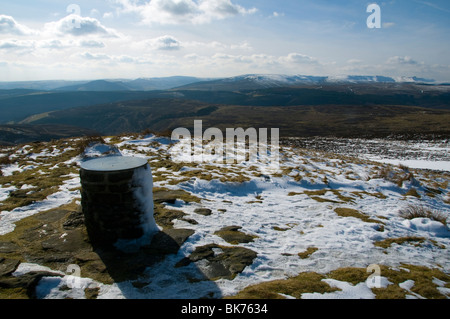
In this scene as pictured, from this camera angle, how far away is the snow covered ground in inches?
155

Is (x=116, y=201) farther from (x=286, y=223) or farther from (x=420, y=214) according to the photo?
(x=420, y=214)

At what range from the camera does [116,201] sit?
4.62 meters

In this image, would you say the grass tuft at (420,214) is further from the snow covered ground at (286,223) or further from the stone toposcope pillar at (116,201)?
the stone toposcope pillar at (116,201)

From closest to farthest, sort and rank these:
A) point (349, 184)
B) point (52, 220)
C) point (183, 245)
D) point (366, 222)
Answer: point (183, 245), point (52, 220), point (366, 222), point (349, 184)

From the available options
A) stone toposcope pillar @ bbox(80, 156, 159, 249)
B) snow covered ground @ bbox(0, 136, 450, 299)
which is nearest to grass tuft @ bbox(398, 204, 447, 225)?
snow covered ground @ bbox(0, 136, 450, 299)

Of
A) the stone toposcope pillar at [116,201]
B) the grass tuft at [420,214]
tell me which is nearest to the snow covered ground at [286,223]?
the grass tuft at [420,214]

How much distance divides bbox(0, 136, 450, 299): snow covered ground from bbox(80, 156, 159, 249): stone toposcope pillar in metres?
0.95

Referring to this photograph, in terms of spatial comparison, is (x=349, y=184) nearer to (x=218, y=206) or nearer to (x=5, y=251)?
(x=218, y=206)

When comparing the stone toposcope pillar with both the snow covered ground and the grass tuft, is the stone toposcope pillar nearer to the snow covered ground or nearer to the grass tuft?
the snow covered ground

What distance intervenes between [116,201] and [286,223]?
13.5 feet

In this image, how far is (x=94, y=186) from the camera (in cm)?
459

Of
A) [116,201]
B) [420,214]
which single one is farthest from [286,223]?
[116,201]
